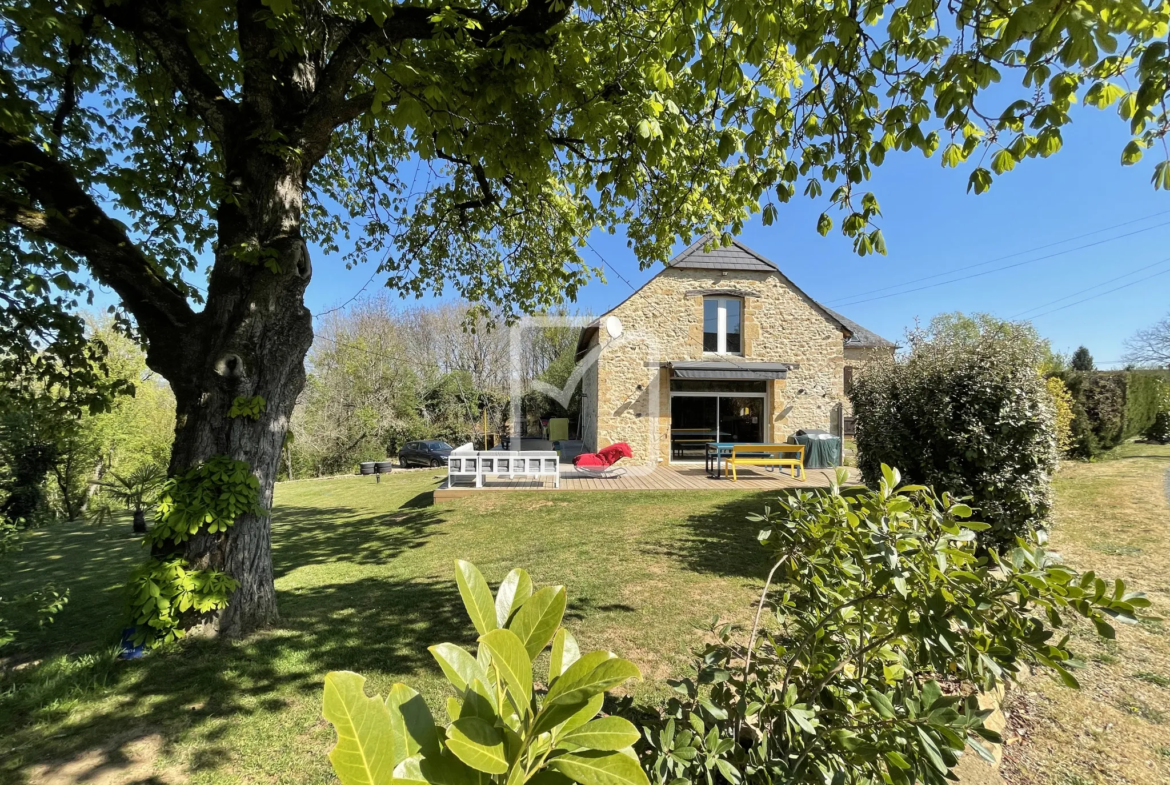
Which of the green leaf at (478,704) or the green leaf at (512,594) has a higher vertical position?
the green leaf at (512,594)

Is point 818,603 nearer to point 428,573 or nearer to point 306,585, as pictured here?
point 428,573

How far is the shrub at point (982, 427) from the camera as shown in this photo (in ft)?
15.3

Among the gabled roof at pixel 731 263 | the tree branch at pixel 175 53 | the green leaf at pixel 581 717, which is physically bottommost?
the green leaf at pixel 581 717

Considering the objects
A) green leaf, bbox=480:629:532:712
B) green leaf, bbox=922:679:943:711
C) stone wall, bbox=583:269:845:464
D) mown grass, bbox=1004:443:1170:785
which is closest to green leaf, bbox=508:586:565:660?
green leaf, bbox=480:629:532:712

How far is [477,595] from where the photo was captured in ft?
2.40

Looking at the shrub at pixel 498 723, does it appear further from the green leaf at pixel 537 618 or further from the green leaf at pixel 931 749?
the green leaf at pixel 931 749

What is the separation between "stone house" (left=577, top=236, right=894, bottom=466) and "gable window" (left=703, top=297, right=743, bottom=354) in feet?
0.12

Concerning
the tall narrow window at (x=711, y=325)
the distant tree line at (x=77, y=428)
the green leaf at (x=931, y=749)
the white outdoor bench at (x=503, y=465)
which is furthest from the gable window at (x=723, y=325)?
the green leaf at (x=931, y=749)

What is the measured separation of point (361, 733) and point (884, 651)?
5.94 feet

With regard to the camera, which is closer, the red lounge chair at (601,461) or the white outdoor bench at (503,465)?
the white outdoor bench at (503,465)

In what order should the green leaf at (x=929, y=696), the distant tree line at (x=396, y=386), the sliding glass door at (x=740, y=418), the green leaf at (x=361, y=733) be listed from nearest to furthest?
the green leaf at (x=361, y=733)
the green leaf at (x=929, y=696)
the sliding glass door at (x=740, y=418)
the distant tree line at (x=396, y=386)

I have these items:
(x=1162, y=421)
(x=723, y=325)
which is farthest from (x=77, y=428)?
(x=1162, y=421)

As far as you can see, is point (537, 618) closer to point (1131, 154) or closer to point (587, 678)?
point (587, 678)

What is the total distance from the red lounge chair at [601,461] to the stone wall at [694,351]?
2228 mm
